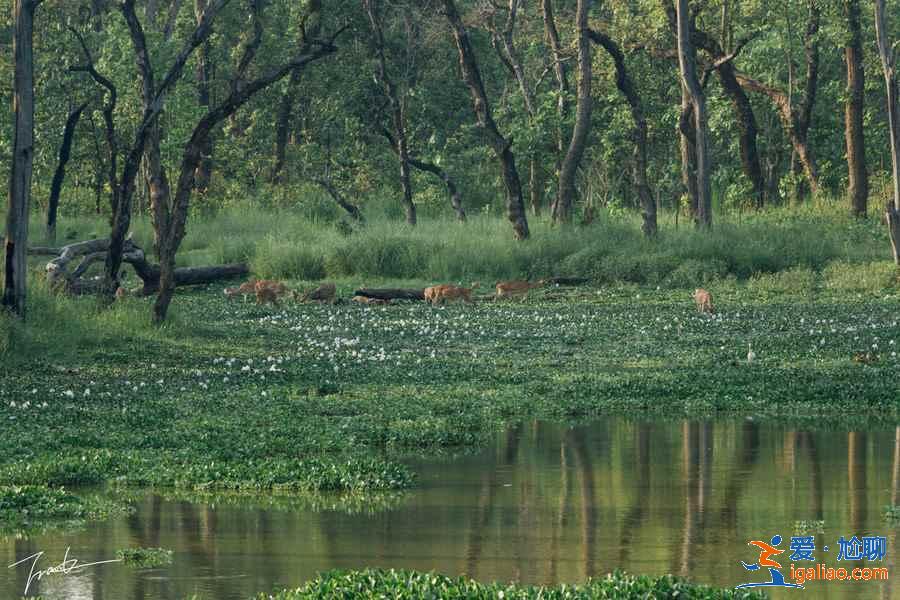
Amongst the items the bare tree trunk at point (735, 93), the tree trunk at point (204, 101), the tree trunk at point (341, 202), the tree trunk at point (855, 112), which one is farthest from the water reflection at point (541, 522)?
the tree trunk at point (204, 101)

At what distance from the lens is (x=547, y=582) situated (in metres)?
7.98

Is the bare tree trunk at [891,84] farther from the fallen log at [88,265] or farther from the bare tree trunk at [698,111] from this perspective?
the fallen log at [88,265]

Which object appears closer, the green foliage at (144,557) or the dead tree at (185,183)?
the green foliage at (144,557)

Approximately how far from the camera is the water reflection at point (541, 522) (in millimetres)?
8250

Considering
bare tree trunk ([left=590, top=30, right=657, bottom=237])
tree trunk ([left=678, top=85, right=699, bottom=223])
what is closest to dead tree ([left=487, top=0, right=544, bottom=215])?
bare tree trunk ([left=590, top=30, right=657, bottom=237])

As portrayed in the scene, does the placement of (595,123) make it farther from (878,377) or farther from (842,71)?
(878,377)

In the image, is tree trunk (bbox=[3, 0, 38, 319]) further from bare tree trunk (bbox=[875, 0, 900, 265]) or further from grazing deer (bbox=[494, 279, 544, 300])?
bare tree trunk (bbox=[875, 0, 900, 265])

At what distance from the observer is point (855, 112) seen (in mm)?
39562

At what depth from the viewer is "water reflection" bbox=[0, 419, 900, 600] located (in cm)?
825


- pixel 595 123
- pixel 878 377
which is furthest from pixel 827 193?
pixel 878 377

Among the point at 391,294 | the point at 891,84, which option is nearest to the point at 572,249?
the point at 391,294

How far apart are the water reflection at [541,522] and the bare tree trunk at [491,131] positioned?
21247 mm

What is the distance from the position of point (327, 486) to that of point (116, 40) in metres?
34.3

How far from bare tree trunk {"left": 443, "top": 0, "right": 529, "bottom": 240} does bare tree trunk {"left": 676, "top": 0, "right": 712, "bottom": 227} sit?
3.91 meters
